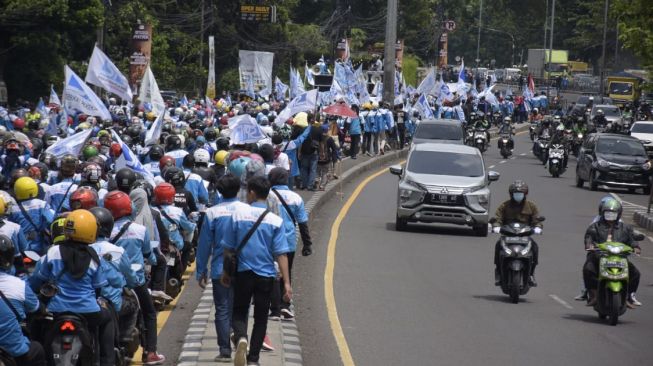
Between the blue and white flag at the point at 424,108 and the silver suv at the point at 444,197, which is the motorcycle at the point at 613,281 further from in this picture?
the blue and white flag at the point at 424,108

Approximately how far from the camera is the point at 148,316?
1141cm

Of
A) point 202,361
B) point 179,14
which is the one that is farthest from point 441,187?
point 179,14

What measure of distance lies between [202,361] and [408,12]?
96175 mm

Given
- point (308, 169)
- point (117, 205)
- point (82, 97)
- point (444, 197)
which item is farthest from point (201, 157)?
point (308, 169)

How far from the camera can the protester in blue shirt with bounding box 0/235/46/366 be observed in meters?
8.44

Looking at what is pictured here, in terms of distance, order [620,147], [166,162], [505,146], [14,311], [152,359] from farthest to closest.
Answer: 1. [505,146]
2. [620,147]
3. [166,162]
4. [152,359]
5. [14,311]

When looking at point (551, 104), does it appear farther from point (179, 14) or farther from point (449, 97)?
point (449, 97)

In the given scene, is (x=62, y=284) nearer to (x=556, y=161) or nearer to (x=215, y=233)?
(x=215, y=233)

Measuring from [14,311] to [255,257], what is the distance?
2323 millimetres

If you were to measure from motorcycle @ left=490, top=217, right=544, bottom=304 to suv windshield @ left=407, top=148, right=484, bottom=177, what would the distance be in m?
8.33

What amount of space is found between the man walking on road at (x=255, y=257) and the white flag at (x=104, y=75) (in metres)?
15.1

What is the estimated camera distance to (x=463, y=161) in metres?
25.5

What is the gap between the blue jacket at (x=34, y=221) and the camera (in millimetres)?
12992

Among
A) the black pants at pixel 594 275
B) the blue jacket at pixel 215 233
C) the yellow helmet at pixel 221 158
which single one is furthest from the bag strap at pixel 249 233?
the yellow helmet at pixel 221 158
